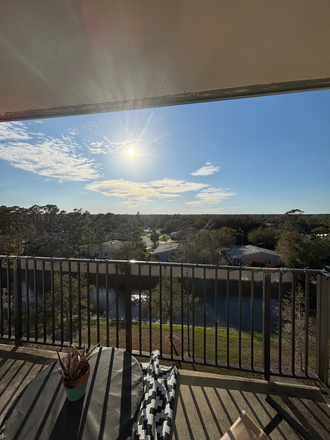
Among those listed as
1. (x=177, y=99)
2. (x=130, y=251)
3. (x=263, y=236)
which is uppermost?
(x=177, y=99)

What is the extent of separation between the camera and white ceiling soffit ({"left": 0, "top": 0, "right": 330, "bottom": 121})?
1181 millimetres

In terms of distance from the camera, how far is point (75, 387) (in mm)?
977

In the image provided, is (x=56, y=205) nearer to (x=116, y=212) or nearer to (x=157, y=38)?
(x=116, y=212)

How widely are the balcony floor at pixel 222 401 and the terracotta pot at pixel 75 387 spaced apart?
0.73m

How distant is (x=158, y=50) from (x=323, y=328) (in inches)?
102

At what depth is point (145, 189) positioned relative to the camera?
18.9m

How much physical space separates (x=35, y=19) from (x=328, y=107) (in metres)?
9.00

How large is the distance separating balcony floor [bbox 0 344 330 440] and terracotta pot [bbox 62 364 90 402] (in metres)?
0.73

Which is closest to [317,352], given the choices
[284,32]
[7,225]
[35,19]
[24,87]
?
[284,32]

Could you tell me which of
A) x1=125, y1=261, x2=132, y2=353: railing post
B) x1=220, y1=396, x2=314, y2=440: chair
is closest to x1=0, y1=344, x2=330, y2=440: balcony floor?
x1=220, y1=396, x2=314, y2=440: chair

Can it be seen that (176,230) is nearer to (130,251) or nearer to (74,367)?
(130,251)

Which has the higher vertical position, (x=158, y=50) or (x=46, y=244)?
(x=158, y=50)

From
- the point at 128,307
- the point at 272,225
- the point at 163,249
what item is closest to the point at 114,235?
the point at 163,249

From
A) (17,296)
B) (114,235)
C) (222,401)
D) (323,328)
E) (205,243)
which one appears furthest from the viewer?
(205,243)
